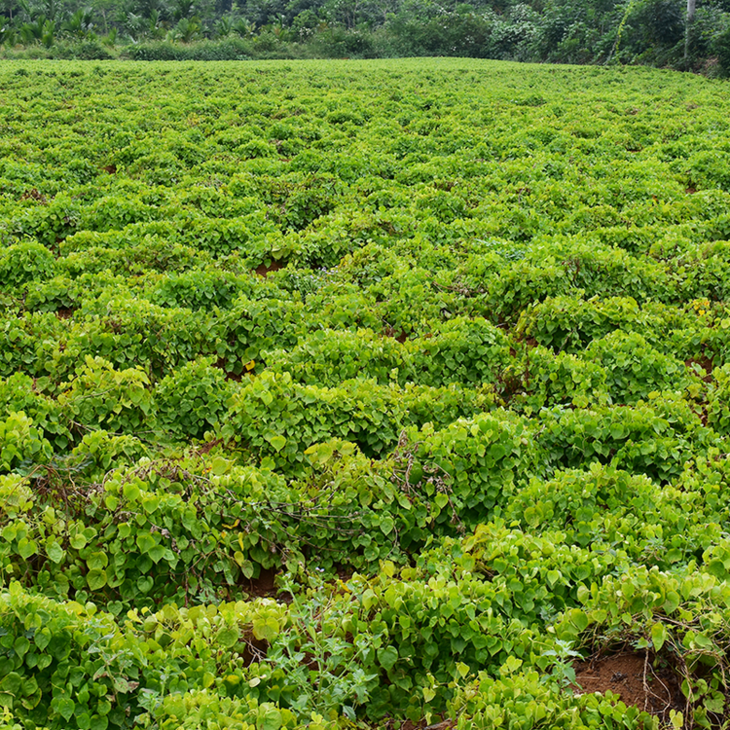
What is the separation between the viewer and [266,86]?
26.5 metres

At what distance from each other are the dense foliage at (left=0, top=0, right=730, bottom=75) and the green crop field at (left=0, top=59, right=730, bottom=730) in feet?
98.5

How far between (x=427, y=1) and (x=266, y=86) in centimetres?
3880

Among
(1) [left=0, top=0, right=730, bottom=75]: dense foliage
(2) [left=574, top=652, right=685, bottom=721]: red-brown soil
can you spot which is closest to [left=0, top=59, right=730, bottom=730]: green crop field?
(2) [left=574, top=652, right=685, bottom=721]: red-brown soil

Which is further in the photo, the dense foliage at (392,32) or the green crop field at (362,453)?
the dense foliage at (392,32)

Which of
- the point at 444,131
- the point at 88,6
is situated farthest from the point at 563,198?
the point at 88,6

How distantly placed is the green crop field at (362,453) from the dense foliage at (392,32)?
A: 1182 inches

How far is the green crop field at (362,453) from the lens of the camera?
3578 mm

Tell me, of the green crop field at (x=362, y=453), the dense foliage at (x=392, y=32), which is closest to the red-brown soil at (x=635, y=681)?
the green crop field at (x=362, y=453)

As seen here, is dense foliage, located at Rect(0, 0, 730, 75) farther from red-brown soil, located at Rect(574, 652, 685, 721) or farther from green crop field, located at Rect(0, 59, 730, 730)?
red-brown soil, located at Rect(574, 652, 685, 721)

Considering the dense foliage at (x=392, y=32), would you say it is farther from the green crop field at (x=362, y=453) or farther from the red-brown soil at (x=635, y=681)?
the red-brown soil at (x=635, y=681)

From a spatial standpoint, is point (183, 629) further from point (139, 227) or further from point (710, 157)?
point (710, 157)

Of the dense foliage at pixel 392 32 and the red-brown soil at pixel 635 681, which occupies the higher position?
the dense foliage at pixel 392 32

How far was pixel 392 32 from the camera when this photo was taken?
52.4 meters

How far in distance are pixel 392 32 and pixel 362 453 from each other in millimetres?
54060
